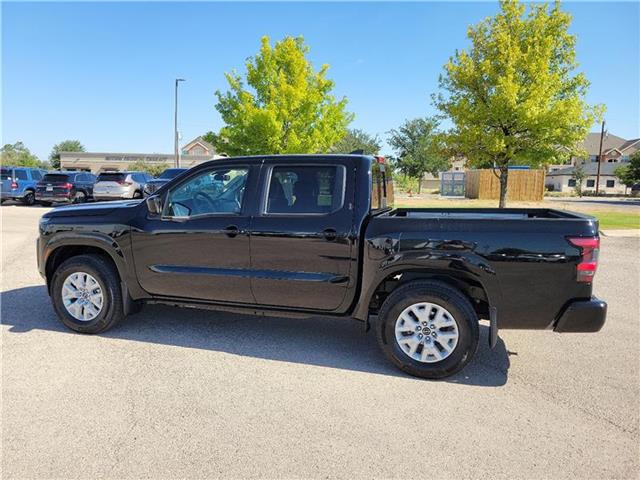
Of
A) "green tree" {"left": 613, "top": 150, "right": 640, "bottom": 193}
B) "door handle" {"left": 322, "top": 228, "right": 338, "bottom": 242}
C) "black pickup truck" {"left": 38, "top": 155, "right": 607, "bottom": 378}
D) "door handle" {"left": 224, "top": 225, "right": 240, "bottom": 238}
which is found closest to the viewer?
"black pickup truck" {"left": 38, "top": 155, "right": 607, "bottom": 378}

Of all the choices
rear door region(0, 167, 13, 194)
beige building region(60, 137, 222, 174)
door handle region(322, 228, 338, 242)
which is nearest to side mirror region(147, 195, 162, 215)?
door handle region(322, 228, 338, 242)

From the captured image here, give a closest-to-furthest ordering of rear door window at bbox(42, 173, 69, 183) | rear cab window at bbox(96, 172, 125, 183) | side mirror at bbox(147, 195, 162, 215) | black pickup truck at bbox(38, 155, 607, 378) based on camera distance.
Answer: black pickup truck at bbox(38, 155, 607, 378)
side mirror at bbox(147, 195, 162, 215)
rear cab window at bbox(96, 172, 125, 183)
rear door window at bbox(42, 173, 69, 183)

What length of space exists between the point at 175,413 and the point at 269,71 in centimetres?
1972

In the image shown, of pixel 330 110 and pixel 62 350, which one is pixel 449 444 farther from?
pixel 330 110

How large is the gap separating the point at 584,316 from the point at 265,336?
2905 mm

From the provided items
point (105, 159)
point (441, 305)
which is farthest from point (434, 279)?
point (105, 159)

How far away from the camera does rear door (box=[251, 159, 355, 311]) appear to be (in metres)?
4.02

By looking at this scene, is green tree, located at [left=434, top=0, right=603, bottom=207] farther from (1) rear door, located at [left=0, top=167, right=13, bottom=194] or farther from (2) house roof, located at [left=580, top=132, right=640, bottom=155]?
(2) house roof, located at [left=580, top=132, right=640, bottom=155]

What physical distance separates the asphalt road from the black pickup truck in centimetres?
41

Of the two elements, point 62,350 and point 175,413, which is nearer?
point 175,413

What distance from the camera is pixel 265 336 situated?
4.73m

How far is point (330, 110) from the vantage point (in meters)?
22.1

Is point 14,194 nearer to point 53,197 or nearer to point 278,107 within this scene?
point 53,197

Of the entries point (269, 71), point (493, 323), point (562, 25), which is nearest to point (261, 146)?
point (269, 71)
